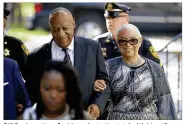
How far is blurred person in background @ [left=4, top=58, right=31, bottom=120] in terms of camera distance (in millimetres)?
5715

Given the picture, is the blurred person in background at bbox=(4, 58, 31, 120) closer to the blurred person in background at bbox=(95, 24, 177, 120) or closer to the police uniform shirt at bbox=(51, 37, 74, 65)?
the police uniform shirt at bbox=(51, 37, 74, 65)

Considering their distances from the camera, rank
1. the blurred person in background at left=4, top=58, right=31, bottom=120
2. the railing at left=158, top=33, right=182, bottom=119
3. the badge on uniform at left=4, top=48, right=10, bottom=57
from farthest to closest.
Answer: the railing at left=158, top=33, right=182, bottom=119 → the badge on uniform at left=4, top=48, right=10, bottom=57 → the blurred person in background at left=4, top=58, right=31, bottom=120

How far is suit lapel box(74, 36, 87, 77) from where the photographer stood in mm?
5766

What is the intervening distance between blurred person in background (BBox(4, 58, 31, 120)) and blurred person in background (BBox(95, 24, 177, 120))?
76cm

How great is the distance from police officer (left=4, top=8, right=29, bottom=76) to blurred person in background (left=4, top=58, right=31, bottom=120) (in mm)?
48

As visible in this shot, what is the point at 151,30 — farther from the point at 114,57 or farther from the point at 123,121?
the point at 123,121

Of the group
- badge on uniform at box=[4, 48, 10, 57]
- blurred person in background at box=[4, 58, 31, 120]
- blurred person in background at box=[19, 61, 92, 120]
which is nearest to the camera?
blurred person in background at box=[19, 61, 92, 120]

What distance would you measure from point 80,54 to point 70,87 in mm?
326

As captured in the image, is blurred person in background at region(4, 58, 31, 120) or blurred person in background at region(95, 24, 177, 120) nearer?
blurred person in background at region(4, 58, 31, 120)

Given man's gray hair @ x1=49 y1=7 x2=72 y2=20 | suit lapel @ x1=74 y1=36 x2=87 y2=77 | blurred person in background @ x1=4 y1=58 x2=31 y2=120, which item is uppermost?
man's gray hair @ x1=49 y1=7 x2=72 y2=20

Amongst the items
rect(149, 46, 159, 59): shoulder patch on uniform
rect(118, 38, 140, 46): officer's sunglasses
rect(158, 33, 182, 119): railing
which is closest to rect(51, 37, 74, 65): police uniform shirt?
rect(118, 38, 140, 46): officer's sunglasses

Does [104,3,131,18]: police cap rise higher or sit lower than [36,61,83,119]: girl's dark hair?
higher

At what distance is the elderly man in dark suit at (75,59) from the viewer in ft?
18.8
